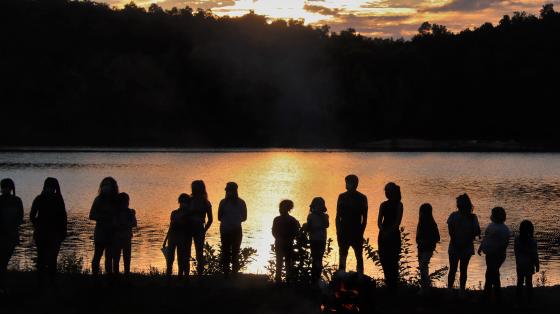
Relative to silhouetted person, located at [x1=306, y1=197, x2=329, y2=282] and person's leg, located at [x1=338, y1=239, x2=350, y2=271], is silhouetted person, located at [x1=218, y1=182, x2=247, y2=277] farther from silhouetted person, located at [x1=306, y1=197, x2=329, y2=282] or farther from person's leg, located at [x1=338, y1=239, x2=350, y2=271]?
person's leg, located at [x1=338, y1=239, x2=350, y2=271]

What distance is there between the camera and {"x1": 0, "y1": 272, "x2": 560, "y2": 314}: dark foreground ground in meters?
12.6

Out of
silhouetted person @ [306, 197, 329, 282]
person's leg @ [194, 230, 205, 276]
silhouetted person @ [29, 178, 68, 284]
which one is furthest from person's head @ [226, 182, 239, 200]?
silhouetted person @ [29, 178, 68, 284]

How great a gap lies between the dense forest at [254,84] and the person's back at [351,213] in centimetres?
12251

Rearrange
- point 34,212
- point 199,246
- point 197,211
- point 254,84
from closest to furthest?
point 34,212, point 197,211, point 199,246, point 254,84

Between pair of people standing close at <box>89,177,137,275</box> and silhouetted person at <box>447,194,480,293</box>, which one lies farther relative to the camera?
pair of people standing close at <box>89,177,137,275</box>

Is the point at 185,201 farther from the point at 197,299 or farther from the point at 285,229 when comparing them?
the point at 197,299

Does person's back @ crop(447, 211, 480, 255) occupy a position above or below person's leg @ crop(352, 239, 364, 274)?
above

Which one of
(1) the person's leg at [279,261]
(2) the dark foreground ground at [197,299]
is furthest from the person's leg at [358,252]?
(1) the person's leg at [279,261]

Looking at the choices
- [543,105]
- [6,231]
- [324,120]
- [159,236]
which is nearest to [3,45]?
[324,120]

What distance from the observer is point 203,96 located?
14738cm

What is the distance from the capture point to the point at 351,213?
1398 cm

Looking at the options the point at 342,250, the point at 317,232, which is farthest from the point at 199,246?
the point at 342,250

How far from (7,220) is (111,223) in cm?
148

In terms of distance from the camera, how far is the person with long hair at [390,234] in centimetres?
1364
